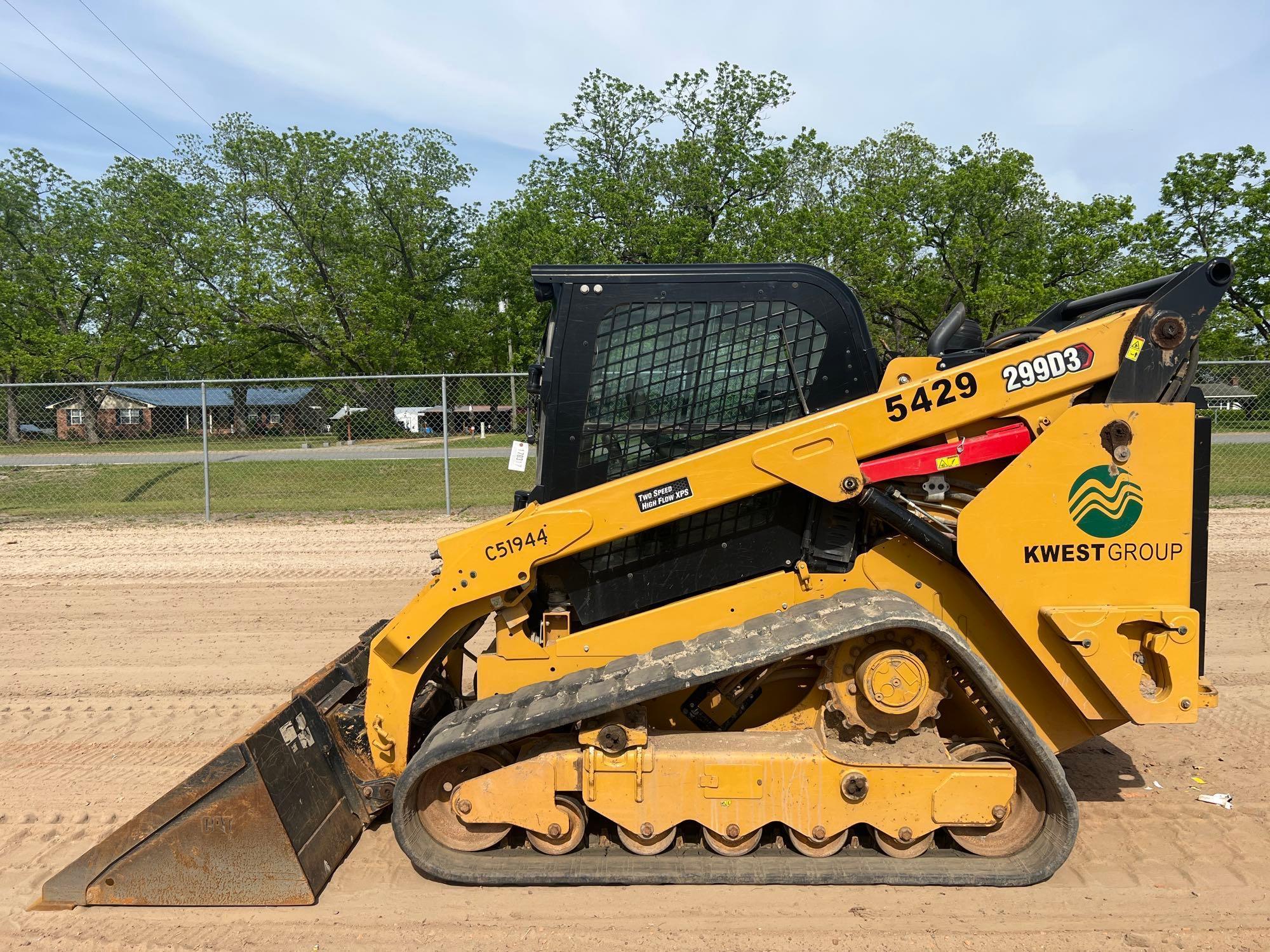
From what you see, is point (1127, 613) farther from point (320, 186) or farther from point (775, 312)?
point (320, 186)

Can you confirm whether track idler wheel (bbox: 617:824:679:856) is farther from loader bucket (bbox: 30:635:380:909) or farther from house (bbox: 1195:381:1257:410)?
house (bbox: 1195:381:1257:410)

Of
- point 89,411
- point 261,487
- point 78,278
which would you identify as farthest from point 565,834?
point 78,278

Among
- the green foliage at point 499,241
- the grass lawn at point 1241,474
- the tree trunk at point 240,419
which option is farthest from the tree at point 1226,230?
the tree trunk at point 240,419

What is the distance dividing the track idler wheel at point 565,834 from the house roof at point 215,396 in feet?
38.2

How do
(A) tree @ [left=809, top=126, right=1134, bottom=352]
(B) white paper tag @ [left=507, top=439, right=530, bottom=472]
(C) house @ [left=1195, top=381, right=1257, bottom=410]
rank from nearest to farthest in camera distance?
(B) white paper tag @ [left=507, top=439, right=530, bottom=472]
(C) house @ [left=1195, top=381, right=1257, bottom=410]
(A) tree @ [left=809, top=126, right=1134, bottom=352]

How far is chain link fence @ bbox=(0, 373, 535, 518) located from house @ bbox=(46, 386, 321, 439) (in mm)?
51

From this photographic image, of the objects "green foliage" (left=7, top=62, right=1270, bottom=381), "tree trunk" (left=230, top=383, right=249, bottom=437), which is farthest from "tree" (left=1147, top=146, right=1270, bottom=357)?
"tree trunk" (left=230, top=383, right=249, bottom=437)

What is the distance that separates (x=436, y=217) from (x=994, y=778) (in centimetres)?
3290

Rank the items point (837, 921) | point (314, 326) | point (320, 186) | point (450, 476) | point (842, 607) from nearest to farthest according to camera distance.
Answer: point (837, 921), point (842, 607), point (450, 476), point (314, 326), point (320, 186)

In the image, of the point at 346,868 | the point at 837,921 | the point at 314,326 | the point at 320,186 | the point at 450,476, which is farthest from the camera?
the point at 320,186

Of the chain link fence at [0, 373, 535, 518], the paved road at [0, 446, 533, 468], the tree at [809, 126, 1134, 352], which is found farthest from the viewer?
the tree at [809, 126, 1134, 352]

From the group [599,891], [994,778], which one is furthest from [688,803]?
[994,778]

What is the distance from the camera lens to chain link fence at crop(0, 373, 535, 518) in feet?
42.5

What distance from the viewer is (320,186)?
32.1 meters
